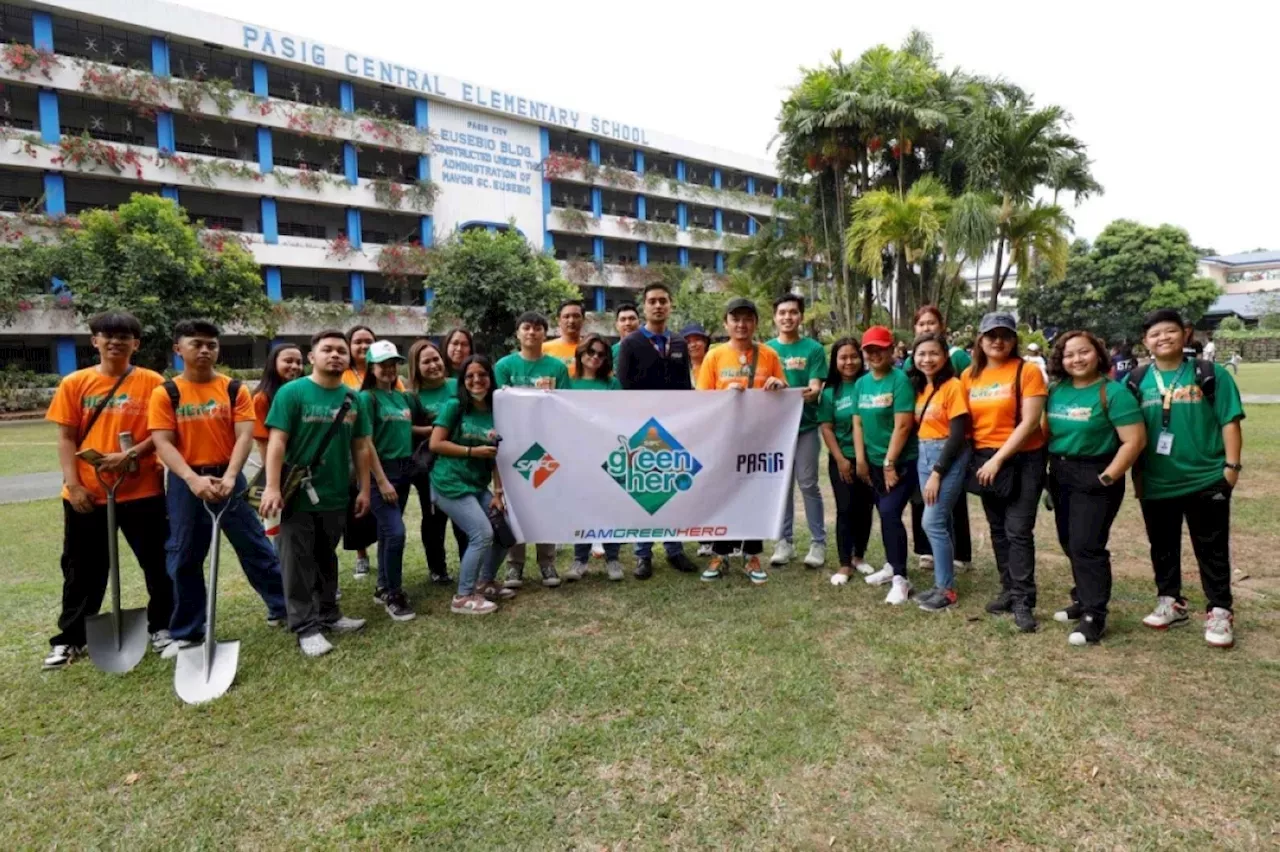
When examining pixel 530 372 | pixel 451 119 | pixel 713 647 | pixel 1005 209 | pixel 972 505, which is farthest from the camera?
pixel 451 119

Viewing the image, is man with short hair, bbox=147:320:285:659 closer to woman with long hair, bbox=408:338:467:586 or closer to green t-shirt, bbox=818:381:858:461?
woman with long hair, bbox=408:338:467:586

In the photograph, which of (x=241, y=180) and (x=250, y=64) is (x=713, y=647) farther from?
(x=250, y=64)

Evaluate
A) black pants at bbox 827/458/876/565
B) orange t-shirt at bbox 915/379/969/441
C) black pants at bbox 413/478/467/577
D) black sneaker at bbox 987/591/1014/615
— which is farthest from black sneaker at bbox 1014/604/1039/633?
black pants at bbox 413/478/467/577

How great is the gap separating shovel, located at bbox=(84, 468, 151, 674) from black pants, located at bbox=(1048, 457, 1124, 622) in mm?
4867

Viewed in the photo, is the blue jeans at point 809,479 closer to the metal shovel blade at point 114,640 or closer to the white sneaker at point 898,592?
the white sneaker at point 898,592

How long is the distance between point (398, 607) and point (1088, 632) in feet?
12.5

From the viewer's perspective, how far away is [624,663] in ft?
11.9

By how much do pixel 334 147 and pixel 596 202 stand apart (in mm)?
13164

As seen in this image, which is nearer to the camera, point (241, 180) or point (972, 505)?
point (972, 505)

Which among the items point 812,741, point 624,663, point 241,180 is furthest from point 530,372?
point 241,180

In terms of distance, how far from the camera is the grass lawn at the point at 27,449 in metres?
11.5

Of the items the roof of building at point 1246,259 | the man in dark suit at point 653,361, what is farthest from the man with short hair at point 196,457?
the roof of building at point 1246,259

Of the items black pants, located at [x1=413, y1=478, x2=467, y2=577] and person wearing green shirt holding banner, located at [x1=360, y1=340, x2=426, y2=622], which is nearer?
person wearing green shirt holding banner, located at [x1=360, y1=340, x2=426, y2=622]

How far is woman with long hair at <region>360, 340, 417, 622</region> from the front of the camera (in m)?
4.38
